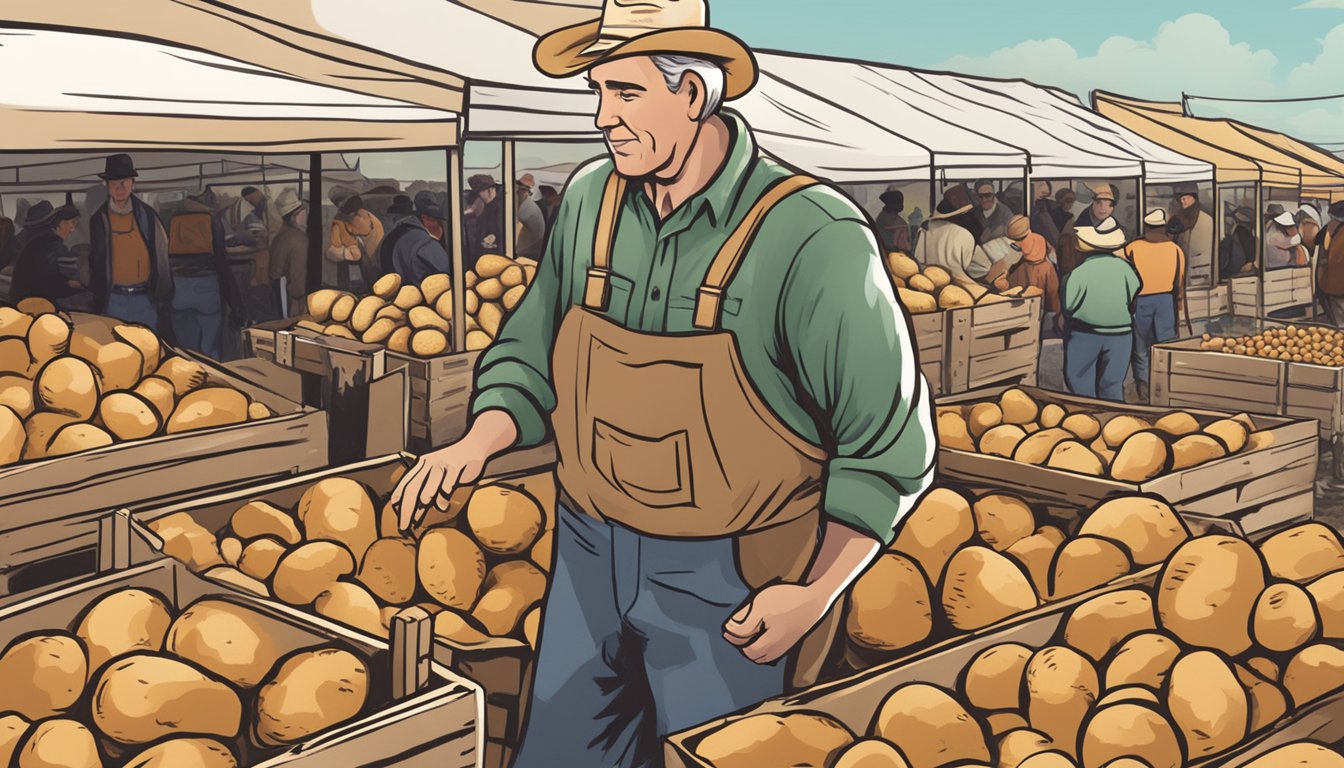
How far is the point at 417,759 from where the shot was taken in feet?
6.63

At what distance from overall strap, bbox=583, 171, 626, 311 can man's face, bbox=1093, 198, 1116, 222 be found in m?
7.09

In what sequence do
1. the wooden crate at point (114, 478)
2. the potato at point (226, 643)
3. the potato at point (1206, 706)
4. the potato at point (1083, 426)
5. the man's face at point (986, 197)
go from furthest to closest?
the man's face at point (986, 197), the potato at point (1083, 426), the wooden crate at point (114, 478), the potato at point (226, 643), the potato at point (1206, 706)

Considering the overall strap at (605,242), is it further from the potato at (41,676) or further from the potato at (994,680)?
the potato at (41,676)

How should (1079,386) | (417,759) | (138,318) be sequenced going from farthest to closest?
(1079,386) → (138,318) → (417,759)

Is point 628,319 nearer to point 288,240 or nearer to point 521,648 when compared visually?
point 521,648

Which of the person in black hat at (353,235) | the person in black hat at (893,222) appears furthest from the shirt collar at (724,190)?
the person in black hat at (893,222)

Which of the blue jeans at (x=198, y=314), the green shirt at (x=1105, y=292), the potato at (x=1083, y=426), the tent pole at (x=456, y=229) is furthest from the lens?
the blue jeans at (x=198, y=314)

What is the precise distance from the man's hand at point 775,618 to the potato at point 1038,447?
7.93ft

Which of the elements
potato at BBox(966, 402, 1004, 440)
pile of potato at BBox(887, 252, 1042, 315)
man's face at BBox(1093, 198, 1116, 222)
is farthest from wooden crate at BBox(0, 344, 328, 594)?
man's face at BBox(1093, 198, 1116, 222)

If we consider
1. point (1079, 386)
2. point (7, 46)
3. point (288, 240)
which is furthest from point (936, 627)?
point (288, 240)

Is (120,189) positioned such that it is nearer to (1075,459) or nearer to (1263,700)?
(1075,459)

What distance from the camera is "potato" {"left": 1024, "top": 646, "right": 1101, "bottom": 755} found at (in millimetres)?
2209

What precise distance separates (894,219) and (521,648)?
9.15 meters

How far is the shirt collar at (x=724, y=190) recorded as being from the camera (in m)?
2.38
